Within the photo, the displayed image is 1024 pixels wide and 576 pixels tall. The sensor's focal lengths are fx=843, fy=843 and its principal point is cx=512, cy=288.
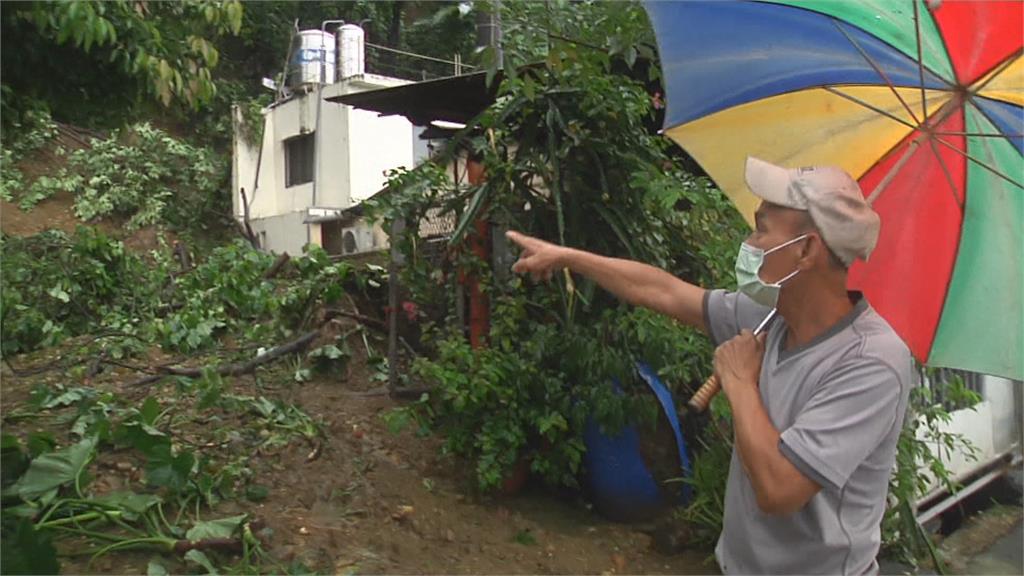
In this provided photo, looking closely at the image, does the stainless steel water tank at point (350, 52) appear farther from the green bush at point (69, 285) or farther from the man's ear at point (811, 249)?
the man's ear at point (811, 249)

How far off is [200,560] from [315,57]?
13.1 metres

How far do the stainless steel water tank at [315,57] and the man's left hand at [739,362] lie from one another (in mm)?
14155

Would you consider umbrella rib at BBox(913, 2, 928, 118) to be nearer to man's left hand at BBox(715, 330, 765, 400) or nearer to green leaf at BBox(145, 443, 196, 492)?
man's left hand at BBox(715, 330, 765, 400)

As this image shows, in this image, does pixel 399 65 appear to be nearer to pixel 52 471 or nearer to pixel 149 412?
pixel 149 412

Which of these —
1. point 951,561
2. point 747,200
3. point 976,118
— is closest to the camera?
point 976,118

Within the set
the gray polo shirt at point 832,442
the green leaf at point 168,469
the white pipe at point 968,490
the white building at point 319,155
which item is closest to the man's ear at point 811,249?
the gray polo shirt at point 832,442

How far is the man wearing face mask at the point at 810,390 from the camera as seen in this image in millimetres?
1595

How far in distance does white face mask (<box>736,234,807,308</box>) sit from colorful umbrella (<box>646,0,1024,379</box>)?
0.33 metres

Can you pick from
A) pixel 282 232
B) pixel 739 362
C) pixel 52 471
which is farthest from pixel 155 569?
pixel 282 232

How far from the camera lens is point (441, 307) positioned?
4.93 m

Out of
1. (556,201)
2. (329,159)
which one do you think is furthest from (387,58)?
(556,201)

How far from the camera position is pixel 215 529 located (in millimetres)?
3322

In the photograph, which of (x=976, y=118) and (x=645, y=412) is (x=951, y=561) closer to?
(x=645, y=412)

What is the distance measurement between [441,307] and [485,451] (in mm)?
1147
